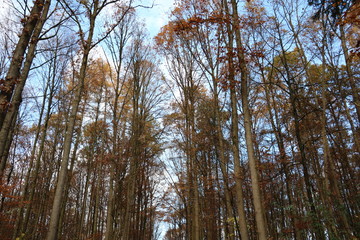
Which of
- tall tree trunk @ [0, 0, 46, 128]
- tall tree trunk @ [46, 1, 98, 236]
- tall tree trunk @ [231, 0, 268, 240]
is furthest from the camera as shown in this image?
tall tree trunk @ [46, 1, 98, 236]

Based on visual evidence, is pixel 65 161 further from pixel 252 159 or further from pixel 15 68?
pixel 252 159

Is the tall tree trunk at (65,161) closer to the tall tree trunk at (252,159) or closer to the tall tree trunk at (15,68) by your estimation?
the tall tree trunk at (15,68)

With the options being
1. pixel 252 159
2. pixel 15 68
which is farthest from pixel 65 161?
pixel 252 159

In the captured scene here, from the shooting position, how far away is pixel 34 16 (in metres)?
4.78

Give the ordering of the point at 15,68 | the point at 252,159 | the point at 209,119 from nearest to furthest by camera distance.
A: the point at 15,68 < the point at 252,159 < the point at 209,119

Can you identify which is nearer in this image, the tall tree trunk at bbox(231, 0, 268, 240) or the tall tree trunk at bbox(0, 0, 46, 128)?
the tall tree trunk at bbox(0, 0, 46, 128)

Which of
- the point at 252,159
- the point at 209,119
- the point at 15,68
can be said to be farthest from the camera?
the point at 209,119

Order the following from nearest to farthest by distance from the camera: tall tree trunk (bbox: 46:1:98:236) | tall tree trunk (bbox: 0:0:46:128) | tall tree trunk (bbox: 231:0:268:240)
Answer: tall tree trunk (bbox: 0:0:46:128) → tall tree trunk (bbox: 231:0:268:240) → tall tree trunk (bbox: 46:1:98:236)

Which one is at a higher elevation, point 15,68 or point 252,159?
point 15,68

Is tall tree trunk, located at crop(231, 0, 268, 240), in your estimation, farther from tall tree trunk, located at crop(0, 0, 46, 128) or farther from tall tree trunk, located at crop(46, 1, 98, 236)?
tall tree trunk, located at crop(0, 0, 46, 128)

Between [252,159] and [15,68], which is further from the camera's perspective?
[252,159]

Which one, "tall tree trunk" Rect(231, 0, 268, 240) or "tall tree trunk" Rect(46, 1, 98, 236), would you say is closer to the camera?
"tall tree trunk" Rect(231, 0, 268, 240)

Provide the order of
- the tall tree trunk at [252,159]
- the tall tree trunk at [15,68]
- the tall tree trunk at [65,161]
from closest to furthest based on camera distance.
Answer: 1. the tall tree trunk at [15,68]
2. the tall tree trunk at [252,159]
3. the tall tree trunk at [65,161]

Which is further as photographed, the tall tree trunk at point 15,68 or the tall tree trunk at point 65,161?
the tall tree trunk at point 65,161
